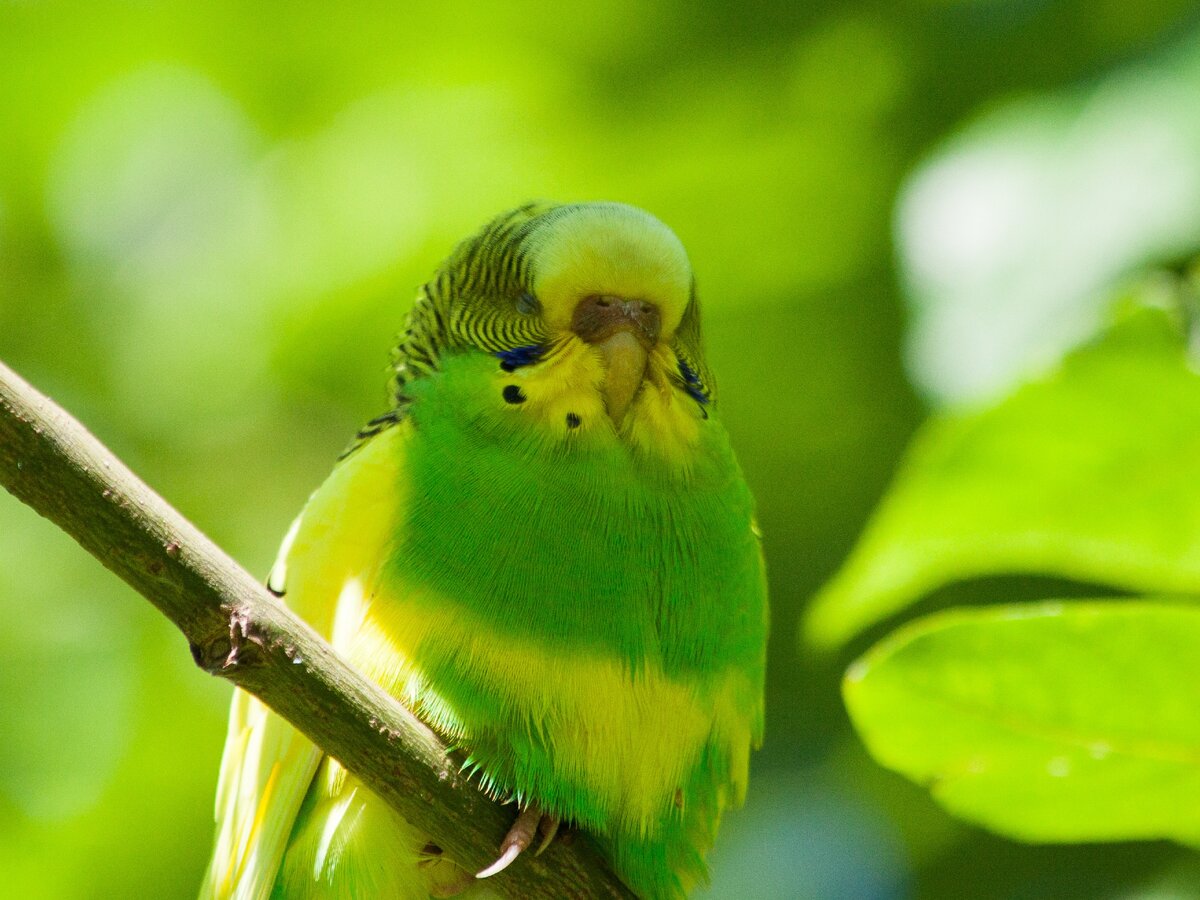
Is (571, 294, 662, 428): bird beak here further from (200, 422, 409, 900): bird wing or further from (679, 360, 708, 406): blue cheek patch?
(200, 422, 409, 900): bird wing

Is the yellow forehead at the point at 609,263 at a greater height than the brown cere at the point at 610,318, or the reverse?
the yellow forehead at the point at 609,263

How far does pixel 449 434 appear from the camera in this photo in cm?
286

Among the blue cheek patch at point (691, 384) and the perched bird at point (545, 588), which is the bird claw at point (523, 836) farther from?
the blue cheek patch at point (691, 384)

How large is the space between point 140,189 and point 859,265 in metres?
2.72

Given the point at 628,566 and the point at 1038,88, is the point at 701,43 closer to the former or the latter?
the point at 1038,88

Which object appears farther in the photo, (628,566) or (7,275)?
(7,275)

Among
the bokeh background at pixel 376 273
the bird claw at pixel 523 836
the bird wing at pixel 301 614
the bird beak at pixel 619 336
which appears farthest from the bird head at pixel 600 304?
the bokeh background at pixel 376 273

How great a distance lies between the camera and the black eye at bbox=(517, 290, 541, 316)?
9.98 feet

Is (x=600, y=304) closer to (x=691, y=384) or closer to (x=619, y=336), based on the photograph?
(x=619, y=336)

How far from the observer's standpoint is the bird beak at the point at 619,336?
9.57 ft

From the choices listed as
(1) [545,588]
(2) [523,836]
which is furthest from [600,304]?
(2) [523,836]

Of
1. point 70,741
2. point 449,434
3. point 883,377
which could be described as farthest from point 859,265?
point 70,741

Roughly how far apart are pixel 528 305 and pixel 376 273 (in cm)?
180

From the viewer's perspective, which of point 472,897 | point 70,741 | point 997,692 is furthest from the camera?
point 70,741
